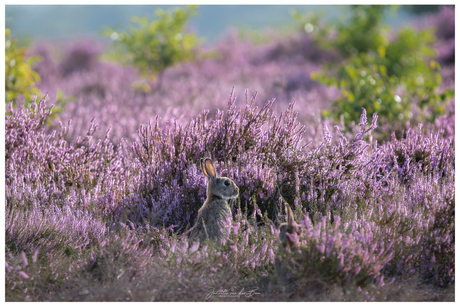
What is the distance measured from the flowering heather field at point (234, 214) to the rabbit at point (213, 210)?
0.23 ft

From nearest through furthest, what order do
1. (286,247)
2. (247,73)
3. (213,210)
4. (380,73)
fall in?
(286,247)
(213,210)
(380,73)
(247,73)

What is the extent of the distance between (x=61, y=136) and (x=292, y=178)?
72.5 inches

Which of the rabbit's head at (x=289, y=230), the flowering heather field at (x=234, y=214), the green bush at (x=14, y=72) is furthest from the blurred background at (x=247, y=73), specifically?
the rabbit's head at (x=289, y=230)

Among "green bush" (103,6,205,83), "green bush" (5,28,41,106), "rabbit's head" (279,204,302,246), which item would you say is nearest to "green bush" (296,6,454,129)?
"green bush" (103,6,205,83)

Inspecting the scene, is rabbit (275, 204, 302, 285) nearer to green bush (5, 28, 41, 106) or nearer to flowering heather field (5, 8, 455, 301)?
flowering heather field (5, 8, 455, 301)

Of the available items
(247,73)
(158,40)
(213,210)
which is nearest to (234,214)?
(213,210)

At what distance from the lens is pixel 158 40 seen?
27.4ft

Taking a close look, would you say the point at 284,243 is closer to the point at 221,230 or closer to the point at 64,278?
the point at 221,230

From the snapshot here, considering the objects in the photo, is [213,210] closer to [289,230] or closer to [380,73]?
[289,230]

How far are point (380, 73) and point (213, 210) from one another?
13.2ft

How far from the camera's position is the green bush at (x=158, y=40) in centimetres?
815

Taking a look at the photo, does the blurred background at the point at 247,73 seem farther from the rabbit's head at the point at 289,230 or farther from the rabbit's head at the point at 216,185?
the rabbit's head at the point at 289,230

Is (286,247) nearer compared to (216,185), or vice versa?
(286,247)

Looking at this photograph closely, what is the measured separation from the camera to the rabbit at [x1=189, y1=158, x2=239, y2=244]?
7.86 ft
